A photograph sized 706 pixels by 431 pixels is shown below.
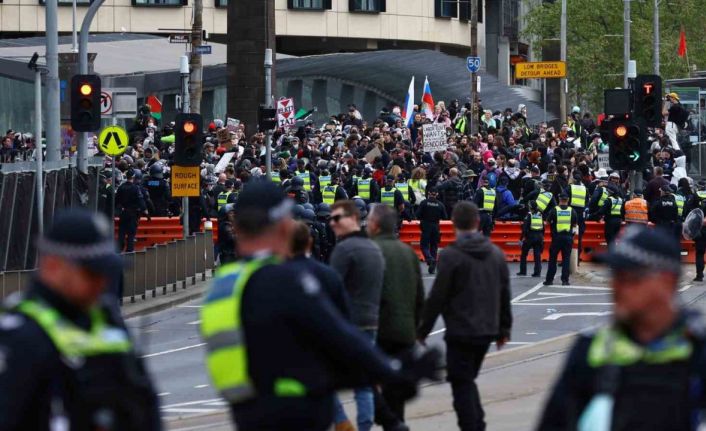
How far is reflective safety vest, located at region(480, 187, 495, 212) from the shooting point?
31.1 m

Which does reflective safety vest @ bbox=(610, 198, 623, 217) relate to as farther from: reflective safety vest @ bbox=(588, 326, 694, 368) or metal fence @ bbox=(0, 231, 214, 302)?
reflective safety vest @ bbox=(588, 326, 694, 368)

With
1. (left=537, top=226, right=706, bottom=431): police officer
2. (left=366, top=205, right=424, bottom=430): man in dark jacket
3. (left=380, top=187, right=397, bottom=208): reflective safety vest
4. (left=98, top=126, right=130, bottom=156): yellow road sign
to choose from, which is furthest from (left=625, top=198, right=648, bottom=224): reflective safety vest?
(left=537, top=226, right=706, bottom=431): police officer

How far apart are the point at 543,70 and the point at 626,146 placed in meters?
25.0

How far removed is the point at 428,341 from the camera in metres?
20.2

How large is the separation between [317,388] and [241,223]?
641 millimetres

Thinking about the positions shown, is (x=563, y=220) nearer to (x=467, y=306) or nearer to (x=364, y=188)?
(x=364, y=188)

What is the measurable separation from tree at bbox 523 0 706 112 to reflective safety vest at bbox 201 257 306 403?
67217mm

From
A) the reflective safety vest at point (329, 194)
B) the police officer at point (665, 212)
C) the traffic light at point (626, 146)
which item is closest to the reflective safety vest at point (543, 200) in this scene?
the police officer at point (665, 212)

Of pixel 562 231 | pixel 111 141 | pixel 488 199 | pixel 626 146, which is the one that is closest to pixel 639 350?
pixel 626 146

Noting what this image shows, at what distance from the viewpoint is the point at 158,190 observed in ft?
108

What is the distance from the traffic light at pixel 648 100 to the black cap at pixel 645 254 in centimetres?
2131

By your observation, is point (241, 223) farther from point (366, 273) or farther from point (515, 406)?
point (515, 406)

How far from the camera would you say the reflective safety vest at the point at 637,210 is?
90.6ft

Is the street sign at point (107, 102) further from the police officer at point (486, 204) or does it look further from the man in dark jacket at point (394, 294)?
the man in dark jacket at point (394, 294)
